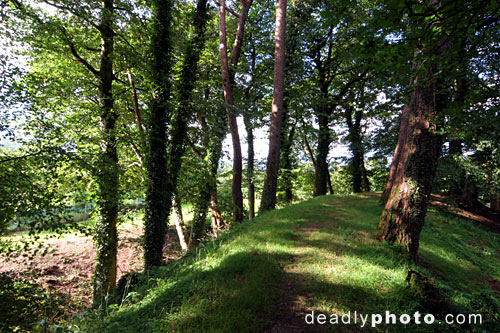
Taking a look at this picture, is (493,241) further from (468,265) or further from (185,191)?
(185,191)

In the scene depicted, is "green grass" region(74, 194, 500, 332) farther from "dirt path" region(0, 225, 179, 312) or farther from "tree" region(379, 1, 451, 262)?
"dirt path" region(0, 225, 179, 312)

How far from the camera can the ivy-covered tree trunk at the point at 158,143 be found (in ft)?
30.9

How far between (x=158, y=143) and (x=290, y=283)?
7.97 m

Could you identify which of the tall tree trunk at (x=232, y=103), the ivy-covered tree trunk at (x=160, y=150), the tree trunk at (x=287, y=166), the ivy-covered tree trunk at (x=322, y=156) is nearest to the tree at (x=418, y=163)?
the tall tree trunk at (x=232, y=103)

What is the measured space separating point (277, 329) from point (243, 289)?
827 millimetres

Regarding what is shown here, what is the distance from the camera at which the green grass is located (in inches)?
125

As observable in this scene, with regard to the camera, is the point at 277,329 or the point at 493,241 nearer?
the point at 277,329

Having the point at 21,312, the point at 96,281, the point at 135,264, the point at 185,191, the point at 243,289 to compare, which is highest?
the point at 185,191

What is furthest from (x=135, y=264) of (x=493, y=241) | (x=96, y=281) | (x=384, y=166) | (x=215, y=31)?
(x=384, y=166)

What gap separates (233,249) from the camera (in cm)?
524

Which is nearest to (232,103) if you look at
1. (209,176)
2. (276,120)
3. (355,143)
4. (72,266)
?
(276,120)

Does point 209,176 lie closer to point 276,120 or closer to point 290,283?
point 276,120

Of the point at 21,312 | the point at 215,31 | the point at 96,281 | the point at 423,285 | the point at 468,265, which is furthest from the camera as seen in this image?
the point at 215,31

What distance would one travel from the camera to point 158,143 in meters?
9.69
